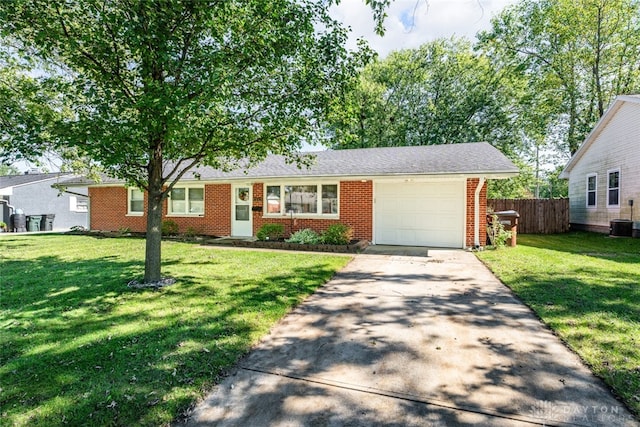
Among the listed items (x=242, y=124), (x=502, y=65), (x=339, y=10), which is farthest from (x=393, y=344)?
(x=502, y=65)

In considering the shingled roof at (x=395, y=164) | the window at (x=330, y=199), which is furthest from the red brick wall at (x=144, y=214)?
the window at (x=330, y=199)

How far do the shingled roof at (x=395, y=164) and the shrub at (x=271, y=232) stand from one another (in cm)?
182

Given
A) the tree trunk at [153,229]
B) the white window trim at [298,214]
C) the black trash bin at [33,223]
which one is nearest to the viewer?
the tree trunk at [153,229]

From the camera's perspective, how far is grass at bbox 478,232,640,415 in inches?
122

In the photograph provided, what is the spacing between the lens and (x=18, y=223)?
18609 mm

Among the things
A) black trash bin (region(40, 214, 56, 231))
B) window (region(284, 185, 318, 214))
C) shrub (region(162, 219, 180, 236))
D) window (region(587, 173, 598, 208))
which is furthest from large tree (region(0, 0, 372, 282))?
black trash bin (region(40, 214, 56, 231))

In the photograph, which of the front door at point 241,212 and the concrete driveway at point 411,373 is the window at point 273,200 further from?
the concrete driveway at point 411,373

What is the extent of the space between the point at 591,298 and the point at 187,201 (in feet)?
43.8

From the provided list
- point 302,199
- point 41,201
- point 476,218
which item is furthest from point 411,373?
point 41,201

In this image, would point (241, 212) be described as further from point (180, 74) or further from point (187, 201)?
point (180, 74)

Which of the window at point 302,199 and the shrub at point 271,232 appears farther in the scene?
the window at point 302,199

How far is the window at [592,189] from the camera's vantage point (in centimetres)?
1591

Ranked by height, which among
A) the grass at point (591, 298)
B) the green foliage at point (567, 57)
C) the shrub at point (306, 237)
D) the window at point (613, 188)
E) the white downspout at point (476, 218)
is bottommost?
the grass at point (591, 298)

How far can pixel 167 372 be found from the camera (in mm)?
2963
